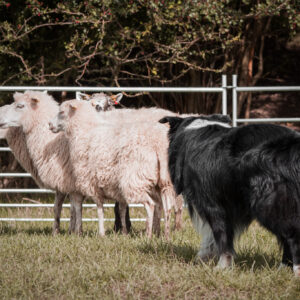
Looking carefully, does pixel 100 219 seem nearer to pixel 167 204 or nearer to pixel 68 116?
pixel 167 204

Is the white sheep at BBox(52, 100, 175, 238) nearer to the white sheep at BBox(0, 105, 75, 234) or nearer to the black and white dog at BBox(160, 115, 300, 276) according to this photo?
the white sheep at BBox(0, 105, 75, 234)

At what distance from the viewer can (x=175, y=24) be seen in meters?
9.62

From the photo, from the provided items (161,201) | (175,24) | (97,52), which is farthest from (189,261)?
(97,52)

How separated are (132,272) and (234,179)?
3.72 ft

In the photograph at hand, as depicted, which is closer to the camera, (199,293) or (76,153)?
(199,293)

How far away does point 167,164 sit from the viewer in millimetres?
5695

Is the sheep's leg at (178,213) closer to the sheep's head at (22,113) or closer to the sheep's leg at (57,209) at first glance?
the sheep's leg at (57,209)

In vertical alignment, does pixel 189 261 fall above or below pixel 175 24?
below

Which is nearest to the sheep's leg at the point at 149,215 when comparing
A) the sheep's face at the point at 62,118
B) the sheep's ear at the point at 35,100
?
the sheep's face at the point at 62,118

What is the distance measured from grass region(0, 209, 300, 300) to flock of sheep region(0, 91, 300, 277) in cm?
28

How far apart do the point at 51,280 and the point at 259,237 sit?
9.03 feet

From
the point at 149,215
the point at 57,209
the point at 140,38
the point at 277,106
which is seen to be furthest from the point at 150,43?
the point at 149,215

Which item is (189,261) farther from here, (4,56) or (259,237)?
(4,56)

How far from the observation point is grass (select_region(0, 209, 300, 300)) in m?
3.95
